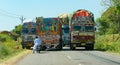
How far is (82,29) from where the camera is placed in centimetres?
4619

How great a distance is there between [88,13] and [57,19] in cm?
408

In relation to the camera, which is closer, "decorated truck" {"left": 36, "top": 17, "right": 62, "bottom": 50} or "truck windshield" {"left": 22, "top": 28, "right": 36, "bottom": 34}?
"decorated truck" {"left": 36, "top": 17, "right": 62, "bottom": 50}

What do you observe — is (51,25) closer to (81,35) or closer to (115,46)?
(81,35)

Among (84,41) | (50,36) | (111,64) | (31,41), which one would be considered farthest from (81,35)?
(111,64)

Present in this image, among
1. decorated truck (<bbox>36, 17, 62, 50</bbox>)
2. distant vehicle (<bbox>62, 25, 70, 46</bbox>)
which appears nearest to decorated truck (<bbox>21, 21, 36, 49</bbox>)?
decorated truck (<bbox>36, 17, 62, 50</bbox>)

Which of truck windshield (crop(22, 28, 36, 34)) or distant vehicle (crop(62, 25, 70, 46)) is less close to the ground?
truck windshield (crop(22, 28, 36, 34))

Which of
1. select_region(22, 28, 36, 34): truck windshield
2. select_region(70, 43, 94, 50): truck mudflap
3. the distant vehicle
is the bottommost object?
select_region(70, 43, 94, 50): truck mudflap

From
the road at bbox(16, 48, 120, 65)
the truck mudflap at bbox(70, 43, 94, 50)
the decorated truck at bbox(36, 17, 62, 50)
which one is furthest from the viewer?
the truck mudflap at bbox(70, 43, 94, 50)

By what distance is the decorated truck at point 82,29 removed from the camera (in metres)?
46.2

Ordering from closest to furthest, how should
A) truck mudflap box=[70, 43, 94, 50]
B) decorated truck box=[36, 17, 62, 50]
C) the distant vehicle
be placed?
decorated truck box=[36, 17, 62, 50] < truck mudflap box=[70, 43, 94, 50] < the distant vehicle

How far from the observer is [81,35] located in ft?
152

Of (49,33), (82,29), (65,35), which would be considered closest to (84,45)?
(82,29)

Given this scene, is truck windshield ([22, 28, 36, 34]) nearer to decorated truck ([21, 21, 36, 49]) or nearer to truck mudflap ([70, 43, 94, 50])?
decorated truck ([21, 21, 36, 49])

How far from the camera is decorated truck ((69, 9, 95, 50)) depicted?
46.2 metres
